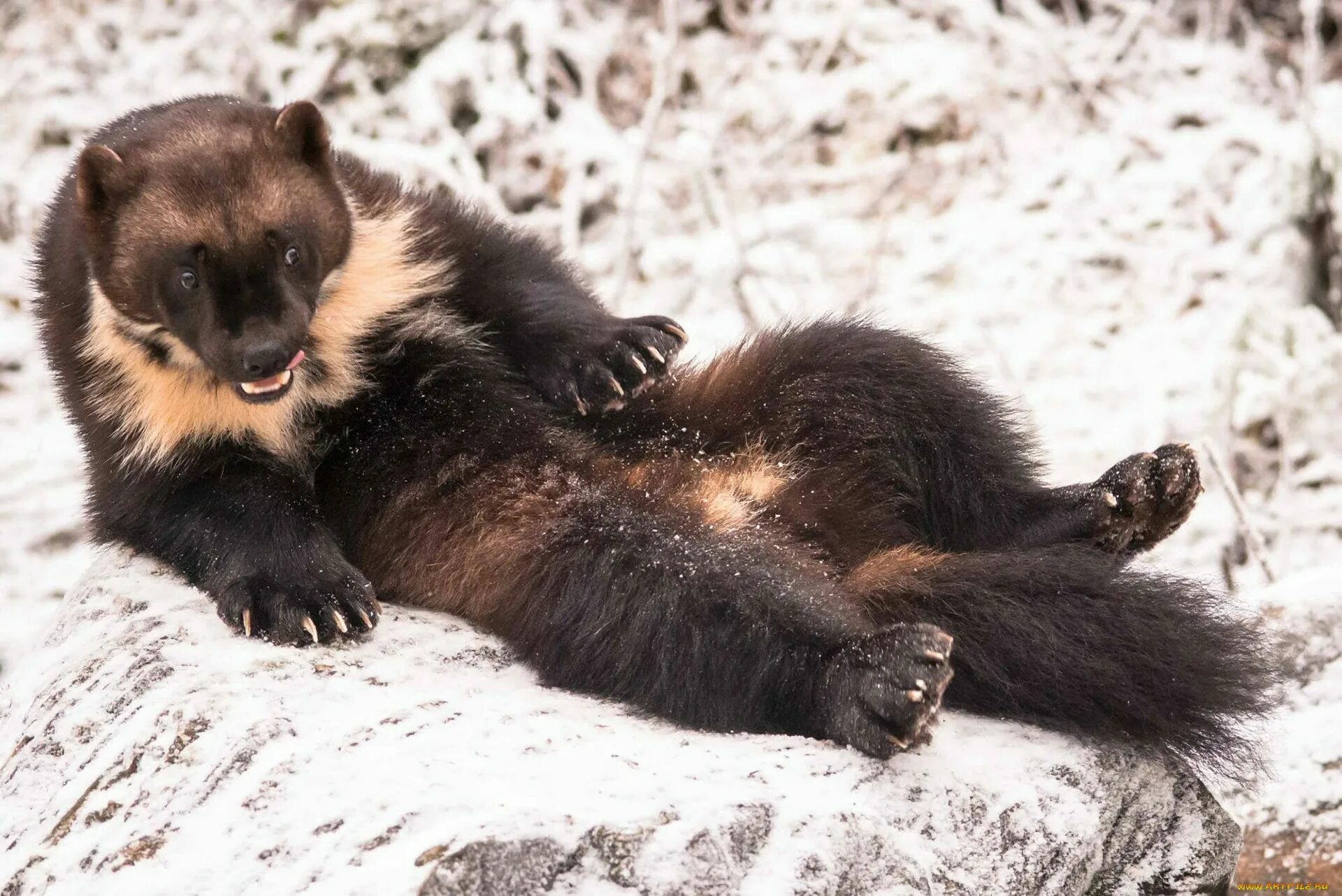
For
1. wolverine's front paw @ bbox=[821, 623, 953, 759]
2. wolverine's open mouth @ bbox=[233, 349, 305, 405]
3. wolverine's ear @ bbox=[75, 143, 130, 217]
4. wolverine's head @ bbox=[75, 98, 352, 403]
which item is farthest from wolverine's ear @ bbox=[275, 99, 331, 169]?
wolverine's front paw @ bbox=[821, 623, 953, 759]

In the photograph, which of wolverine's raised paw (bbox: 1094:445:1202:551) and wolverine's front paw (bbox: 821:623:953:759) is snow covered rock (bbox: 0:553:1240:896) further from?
wolverine's raised paw (bbox: 1094:445:1202:551)

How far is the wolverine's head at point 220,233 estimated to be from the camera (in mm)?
2766

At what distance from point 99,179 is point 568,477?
1177 millimetres

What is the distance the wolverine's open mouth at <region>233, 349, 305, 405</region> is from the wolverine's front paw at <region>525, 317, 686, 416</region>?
2.10 feet

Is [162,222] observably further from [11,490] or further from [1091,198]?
[1091,198]

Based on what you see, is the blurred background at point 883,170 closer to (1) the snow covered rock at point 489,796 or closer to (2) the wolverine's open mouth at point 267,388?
(1) the snow covered rock at point 489,796

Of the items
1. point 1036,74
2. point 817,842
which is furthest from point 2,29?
point 817,842

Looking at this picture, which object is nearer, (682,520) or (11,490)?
(682,520)

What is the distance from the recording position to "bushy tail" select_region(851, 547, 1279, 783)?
2.63 meters

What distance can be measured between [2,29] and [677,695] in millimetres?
6874

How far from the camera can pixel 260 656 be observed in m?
2.80

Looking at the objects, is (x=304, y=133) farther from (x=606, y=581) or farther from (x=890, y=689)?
(x=890, y=689)

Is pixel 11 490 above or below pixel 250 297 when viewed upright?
below

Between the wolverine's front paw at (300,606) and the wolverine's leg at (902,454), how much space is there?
2.44ft
